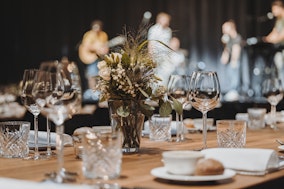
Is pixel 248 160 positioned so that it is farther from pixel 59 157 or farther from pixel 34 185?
pixel 34 185

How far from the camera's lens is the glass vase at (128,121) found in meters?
1.89

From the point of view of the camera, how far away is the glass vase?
1.89 meters

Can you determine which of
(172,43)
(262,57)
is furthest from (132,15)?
(262,57)

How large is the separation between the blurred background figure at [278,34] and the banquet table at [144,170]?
254 inches

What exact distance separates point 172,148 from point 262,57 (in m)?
7.02

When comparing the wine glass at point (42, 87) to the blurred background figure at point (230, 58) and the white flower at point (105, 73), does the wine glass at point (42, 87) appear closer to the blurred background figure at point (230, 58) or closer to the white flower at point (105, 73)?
the white flower at point (105, 73)

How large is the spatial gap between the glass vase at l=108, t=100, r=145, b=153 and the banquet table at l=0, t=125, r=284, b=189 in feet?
0.13

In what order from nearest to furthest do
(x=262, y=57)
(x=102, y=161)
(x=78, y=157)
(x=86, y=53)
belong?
(x=102, y=161)
(x=78, y=157)
(x=262, y=57)
(x=86, y=53)

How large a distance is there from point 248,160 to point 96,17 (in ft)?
26.6

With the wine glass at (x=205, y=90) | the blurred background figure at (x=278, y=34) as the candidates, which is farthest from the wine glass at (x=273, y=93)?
the blurred background figure at (x=278, y=34)

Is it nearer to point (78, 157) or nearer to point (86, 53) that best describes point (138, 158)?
point (78, 157)

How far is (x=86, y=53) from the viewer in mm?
9430

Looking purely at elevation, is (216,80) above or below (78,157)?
above

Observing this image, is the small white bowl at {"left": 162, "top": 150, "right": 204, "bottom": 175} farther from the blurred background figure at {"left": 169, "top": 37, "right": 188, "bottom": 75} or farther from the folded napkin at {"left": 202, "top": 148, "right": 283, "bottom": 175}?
the blurred background figure at {"left": 169, "top": 37, "right": 188, "bottom": 75}
